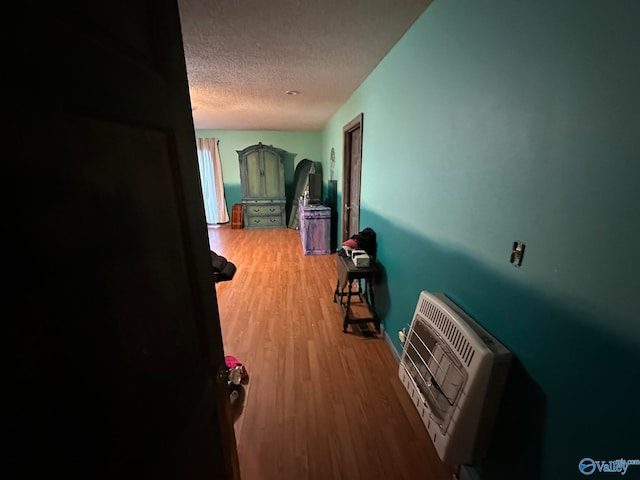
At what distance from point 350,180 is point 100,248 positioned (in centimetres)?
354

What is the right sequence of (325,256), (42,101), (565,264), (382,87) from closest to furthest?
(42,101) < (565,264) < (382,87) < (325,256)

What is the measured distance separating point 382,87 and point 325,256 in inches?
113

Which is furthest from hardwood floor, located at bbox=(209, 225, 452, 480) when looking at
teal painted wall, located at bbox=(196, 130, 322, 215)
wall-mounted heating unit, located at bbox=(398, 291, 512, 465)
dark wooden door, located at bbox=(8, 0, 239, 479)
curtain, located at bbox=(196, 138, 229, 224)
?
teal painted wall, located at bbox=(196, 130, 322, 215)

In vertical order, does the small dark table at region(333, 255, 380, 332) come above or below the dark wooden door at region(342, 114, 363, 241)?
below

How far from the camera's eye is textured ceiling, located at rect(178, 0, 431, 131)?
56.4 inches

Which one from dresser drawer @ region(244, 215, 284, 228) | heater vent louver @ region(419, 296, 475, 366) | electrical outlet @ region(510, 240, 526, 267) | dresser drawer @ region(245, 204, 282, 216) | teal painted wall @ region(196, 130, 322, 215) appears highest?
teal painted wall @ region(196, 130, 322, 215)

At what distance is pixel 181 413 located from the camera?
64cm

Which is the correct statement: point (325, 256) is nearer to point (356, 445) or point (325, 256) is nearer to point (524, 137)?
point (356, 445)

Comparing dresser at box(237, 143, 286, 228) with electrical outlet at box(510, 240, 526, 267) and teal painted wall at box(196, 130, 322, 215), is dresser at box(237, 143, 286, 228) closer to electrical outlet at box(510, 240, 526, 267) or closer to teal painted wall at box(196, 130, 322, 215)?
teal painted wall at box(196, 130, 322, 215)

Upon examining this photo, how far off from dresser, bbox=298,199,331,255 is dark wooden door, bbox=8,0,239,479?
378 centimetres

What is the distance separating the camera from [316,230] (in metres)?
4.60

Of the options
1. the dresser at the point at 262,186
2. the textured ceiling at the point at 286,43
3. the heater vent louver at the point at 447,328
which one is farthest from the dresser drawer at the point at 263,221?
the heater vent louver at the point at 447,328

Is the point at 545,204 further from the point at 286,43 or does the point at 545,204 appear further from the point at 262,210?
the point at 262,210

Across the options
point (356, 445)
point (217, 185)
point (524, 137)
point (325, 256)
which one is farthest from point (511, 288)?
point (217, 185)
